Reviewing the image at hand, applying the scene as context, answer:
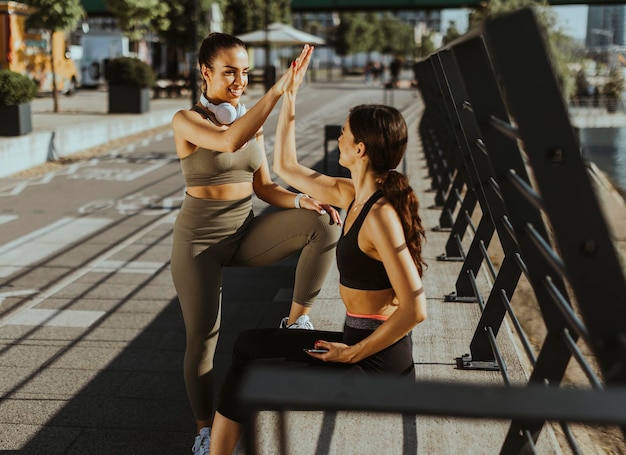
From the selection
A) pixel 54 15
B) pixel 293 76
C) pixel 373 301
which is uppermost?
pixel 54 15

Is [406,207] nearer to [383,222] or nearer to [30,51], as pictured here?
[383,222]

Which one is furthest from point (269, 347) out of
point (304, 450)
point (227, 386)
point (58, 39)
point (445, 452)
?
point (58, 39)

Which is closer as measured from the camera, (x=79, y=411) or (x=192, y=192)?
(x=192, y=192)

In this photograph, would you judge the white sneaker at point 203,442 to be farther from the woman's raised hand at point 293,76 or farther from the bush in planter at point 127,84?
the bush in planter at point 127,84

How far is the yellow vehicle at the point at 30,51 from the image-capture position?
100 ft

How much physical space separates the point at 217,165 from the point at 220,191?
0.13m

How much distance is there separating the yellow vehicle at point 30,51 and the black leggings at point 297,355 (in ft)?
87.1

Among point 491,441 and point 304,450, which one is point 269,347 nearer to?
point 304,450

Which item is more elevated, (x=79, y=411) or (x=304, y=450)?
(x=304, y=450)

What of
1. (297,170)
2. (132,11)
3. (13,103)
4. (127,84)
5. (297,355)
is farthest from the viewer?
(132,11)

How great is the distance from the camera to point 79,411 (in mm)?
4973

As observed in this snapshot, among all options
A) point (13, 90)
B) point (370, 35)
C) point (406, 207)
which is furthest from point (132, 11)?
point (370, 35)

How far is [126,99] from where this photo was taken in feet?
80.6

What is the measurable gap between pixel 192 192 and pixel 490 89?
4.75 feet
